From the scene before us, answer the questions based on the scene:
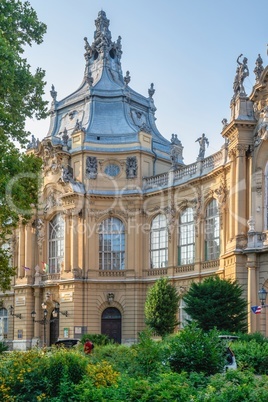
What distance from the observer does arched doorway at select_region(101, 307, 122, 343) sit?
168ft

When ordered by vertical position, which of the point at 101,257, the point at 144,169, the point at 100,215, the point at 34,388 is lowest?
the point at 34,388

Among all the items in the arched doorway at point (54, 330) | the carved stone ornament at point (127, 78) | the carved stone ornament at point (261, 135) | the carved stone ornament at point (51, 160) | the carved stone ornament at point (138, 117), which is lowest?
the arched doorway at point (54, 330)

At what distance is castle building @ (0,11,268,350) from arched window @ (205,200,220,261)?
0.22 ft

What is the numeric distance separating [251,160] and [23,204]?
1543cm

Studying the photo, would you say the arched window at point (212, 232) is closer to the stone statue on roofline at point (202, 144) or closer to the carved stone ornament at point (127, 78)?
the stone statue on roofline at point (202, 144)

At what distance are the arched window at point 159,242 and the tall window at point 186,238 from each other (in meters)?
1.66

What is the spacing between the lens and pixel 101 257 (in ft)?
170

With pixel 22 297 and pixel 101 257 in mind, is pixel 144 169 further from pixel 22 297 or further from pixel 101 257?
pixel 22 297

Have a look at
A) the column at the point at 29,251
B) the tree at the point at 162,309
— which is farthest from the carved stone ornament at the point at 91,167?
the tree at the point at 162,309

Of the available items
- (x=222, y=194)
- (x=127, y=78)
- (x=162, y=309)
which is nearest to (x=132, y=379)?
(x=162, y=309)

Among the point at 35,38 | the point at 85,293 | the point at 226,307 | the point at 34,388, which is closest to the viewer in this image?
the point at 34,388

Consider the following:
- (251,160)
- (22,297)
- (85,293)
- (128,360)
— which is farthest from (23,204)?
(22,297)

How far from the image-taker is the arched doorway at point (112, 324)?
51094 mm

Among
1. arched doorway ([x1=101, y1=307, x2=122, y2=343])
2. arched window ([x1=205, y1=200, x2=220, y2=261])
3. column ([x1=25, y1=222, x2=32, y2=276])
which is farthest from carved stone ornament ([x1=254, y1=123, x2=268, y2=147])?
column ([x1=25, y1=222, x2=32, y2=276])
